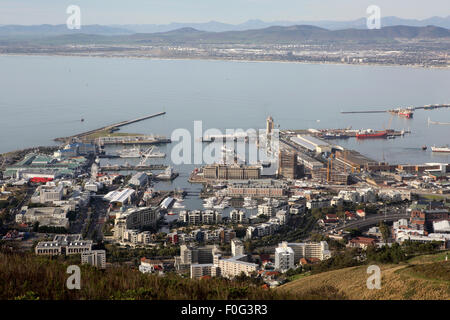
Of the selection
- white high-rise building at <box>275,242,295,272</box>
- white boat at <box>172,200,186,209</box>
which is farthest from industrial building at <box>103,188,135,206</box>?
white high-rise building at <box>275,242,295,272</box>

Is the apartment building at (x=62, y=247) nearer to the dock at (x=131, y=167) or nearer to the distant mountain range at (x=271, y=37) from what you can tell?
the dock at (x=131, y=167)

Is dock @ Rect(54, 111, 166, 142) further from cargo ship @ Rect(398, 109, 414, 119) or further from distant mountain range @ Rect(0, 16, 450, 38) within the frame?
distant mountain range @ Rect(0, 16, 450, 38)

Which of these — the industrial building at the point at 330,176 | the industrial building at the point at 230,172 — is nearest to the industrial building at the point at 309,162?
the industrial building at the point at 330,176

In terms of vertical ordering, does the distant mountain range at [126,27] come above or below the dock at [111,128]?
above

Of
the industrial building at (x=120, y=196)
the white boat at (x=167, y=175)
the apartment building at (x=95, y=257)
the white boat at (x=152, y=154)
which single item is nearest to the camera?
the apartment building at (x=95, y=257)

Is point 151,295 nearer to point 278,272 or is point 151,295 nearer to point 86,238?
point 278,272

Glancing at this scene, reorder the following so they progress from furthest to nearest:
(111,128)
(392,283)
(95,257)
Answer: (111,128)
(95,257)
(392,283)

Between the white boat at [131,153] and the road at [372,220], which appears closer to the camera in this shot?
the road at [372,220]

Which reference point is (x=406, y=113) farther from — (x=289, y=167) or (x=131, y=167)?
(x=131, y=167)

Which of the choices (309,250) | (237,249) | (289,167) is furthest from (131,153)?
(309,250)
